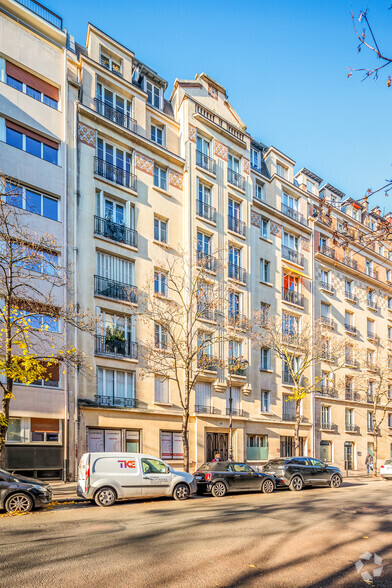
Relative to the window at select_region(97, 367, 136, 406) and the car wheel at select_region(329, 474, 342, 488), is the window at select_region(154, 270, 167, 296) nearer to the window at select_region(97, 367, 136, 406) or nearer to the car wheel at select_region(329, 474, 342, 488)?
the window at select_region(97, 367, 136, 406)

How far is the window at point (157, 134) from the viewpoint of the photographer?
29.3 metres

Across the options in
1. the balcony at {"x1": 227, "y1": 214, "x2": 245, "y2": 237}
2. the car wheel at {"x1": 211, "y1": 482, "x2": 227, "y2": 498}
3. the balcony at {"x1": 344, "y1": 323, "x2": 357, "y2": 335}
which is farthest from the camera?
the balcony at {"x1": 344, "y1": 323, "x2": 357, "y2": 335}

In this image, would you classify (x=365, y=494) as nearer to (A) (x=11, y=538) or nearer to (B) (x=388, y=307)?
(A) (x=11, y=538)

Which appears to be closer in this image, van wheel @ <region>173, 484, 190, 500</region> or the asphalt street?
the asphalt street

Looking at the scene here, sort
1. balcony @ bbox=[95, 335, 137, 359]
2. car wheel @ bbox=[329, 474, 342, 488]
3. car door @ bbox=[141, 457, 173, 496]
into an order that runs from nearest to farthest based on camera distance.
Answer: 1. car door @ bbox=[141, 457, 173, 496]
2. car wheel @ bbox=[329, 474, 342, 488]
3. balcony @ bbox=[95, 335, 137, 359]

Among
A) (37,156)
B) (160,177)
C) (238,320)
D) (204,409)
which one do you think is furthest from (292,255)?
(37,156)

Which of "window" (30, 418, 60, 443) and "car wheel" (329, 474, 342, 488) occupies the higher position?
"window" (30, 418, 60, 443)

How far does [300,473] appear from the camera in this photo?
72.0 feet

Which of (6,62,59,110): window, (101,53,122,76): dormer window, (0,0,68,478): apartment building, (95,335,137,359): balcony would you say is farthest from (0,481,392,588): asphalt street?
(101,53,122,76): dormer window

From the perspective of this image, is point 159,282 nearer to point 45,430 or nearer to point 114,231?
point 114,231

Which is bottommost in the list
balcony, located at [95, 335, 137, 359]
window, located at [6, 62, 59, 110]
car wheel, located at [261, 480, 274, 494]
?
car wheel, located at [261, 480, 274, 494]

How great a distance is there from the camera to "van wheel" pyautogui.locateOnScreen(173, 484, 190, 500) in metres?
16.3

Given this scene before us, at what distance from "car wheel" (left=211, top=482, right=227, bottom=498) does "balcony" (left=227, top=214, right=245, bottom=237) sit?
16926 mm

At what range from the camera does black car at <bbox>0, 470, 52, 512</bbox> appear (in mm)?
12844
